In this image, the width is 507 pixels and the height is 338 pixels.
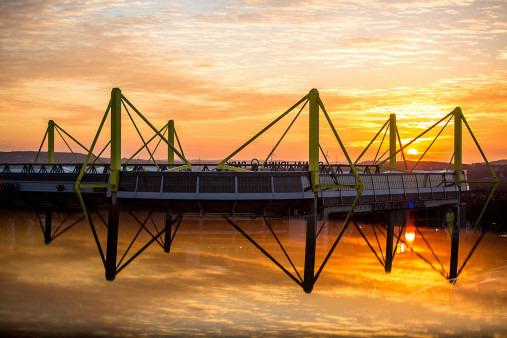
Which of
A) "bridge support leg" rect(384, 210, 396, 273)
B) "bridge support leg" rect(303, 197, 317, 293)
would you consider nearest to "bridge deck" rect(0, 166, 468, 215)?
"bridge support leg" rect(303, 197, 317, 293)

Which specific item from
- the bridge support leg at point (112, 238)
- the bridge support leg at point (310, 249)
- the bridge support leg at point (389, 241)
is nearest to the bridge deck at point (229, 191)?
the bridge support leg at point (112, 238)

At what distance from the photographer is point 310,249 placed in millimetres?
48062

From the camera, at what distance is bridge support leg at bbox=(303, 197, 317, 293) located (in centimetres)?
4807

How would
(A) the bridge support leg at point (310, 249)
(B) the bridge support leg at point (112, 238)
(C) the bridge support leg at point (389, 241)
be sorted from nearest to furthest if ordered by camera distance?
(A) the bridge support leg at point (310, 249), (B) the bridge support leg at point (112, 238), (C) the bridge support leg at point (389, 241)

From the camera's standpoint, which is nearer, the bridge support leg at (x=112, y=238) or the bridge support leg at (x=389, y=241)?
the bridge support leg at (x=112, y=238)

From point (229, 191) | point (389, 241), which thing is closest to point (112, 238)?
point (229, 191)

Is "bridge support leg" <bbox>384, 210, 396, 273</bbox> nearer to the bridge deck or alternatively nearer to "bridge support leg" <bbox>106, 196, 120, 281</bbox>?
the bridge deck

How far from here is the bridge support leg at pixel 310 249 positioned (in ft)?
158

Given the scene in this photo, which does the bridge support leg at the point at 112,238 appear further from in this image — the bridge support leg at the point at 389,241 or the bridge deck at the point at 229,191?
the bridge support leg at the point at 389,241

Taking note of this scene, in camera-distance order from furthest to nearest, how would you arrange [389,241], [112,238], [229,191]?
1. [389,241]
2. [112,238]
3. [229,191]

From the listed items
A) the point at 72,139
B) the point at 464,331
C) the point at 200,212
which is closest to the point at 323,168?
the point at 200,212

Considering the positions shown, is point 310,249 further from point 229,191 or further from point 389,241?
point 389,241

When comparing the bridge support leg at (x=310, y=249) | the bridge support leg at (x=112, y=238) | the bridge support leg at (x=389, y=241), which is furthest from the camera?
the bridge support leg at (x=389, y=241)

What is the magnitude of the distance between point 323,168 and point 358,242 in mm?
49990
